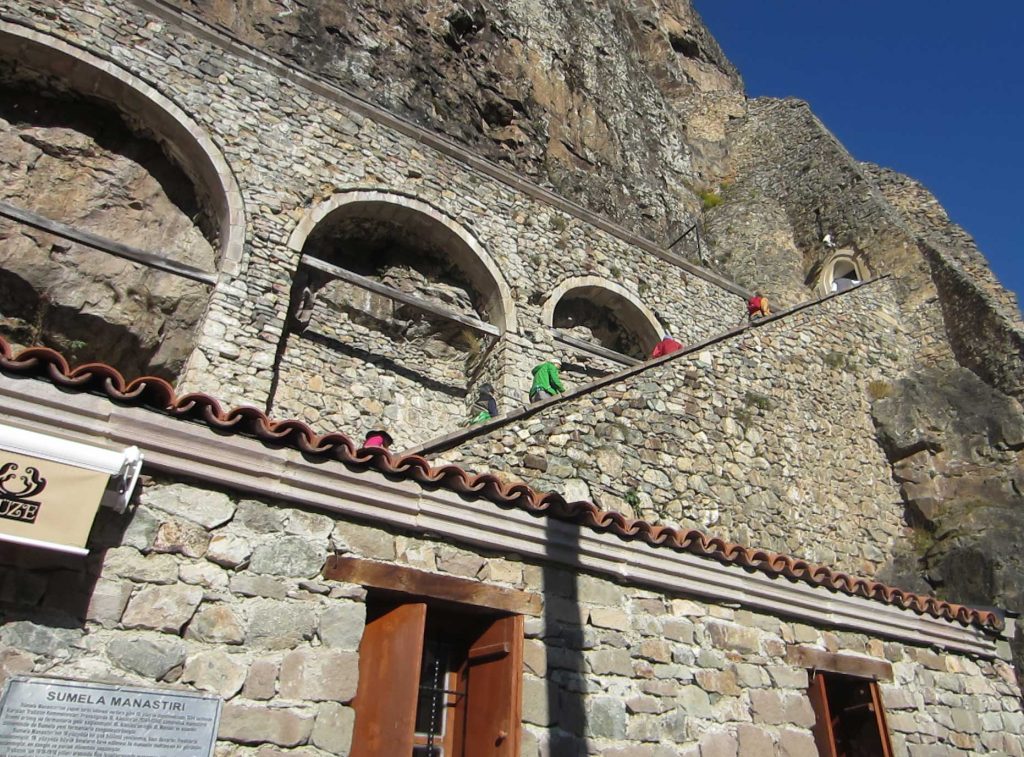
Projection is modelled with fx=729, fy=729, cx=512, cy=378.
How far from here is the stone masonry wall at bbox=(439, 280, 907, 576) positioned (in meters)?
7.84

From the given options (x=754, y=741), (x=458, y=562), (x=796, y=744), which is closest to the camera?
(x=458, y=562)

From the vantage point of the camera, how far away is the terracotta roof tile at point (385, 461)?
329 cm

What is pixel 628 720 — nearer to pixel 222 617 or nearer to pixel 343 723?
pixel 343 723

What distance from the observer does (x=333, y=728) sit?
3441 millimetres

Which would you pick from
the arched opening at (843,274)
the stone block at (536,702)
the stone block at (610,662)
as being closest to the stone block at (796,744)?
the stone block at (610,662)

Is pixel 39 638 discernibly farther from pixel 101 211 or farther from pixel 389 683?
pixel 101 211

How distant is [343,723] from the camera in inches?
137

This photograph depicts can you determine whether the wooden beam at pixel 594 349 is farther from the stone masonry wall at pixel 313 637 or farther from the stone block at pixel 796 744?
the stone block at pixel 796 744

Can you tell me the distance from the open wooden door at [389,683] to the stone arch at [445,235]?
809 centimetres

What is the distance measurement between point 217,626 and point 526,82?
53.3 feet

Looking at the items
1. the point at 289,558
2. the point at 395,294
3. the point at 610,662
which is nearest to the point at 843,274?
the point at 395,294

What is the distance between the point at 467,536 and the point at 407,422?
6810mm

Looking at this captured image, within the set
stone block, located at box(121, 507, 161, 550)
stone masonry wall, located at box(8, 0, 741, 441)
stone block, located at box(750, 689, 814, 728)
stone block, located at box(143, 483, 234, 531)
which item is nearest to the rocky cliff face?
stone masonry wall, located at box(8, 0, 741, 441)

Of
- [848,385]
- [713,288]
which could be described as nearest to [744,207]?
[713,288]
